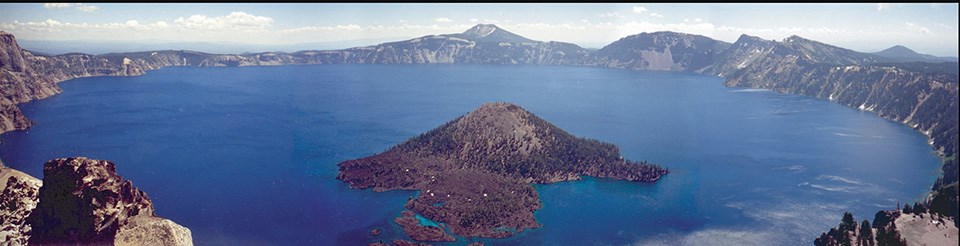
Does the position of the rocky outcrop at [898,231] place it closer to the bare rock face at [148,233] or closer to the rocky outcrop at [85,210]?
the bare rock face at [148,233]

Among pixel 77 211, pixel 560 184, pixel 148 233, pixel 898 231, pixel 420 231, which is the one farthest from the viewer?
pixel 560 184

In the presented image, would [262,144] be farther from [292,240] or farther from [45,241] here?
[45,241]

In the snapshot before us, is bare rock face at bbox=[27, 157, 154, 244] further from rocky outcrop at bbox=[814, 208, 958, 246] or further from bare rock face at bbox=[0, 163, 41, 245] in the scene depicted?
rocky outcrop at bbox=[814, 208, 958, 246]

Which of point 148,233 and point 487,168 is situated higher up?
point 148,233

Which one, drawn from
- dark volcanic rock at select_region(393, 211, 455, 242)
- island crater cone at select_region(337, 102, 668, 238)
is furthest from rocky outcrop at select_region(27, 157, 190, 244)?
island crater cone at select_region(337, 102, 668, 238)

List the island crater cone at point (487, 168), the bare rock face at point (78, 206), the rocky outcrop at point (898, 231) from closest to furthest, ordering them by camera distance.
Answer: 1. the bare rock face at point (78, 206)
2. the rocky outcrop at point (898, 231)
3. the island crater cone at point (487, 168)

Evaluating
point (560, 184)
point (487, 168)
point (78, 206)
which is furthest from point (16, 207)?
point (560, 184)

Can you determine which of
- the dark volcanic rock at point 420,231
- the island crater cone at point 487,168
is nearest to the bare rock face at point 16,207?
the dark volcanic rock at point 420,231

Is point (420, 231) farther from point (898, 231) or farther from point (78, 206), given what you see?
point (898, 231)
